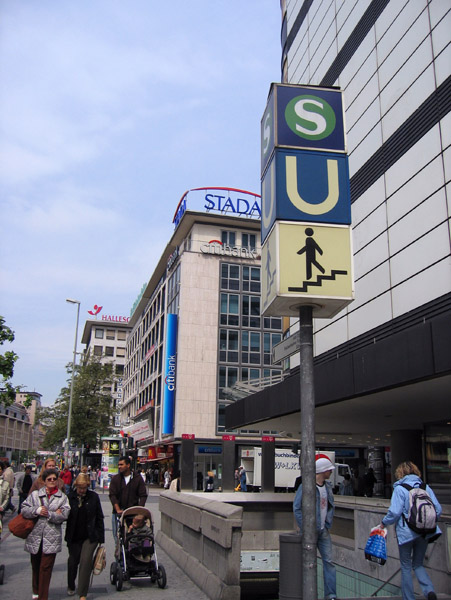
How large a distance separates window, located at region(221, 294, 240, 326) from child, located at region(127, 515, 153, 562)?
4720 cm

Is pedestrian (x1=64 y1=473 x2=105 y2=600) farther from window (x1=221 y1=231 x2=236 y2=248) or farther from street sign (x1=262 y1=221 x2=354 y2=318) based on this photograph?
window (x1=221 y1=231 x2=236 y2=248)

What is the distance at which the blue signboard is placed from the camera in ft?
20.5

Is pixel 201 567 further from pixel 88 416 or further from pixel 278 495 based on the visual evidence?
pixel 88 416

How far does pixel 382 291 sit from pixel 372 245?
1.74 metres

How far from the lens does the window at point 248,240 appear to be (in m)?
60.2

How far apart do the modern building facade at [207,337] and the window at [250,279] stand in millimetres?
98

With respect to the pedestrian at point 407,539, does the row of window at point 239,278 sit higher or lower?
higher

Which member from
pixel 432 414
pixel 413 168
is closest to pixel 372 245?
pixel 413 168

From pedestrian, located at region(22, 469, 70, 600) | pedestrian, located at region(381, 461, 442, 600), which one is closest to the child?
pedestrian, located at region(22, 469, 70, 600)

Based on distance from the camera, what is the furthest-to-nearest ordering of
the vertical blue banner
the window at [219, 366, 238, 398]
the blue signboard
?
the window at [219, 366, 238, 398] < the vertical blue banner < the blue signboard

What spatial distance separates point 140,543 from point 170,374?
45885 mm

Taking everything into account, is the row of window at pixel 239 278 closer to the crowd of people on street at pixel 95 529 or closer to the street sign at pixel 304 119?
the crowd of people on street at pixel 95 529

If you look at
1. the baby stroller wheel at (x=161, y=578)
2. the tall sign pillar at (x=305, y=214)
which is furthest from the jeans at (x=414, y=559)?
the baby stroller wheel at (x=161, y=578)

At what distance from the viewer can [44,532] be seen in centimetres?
722
